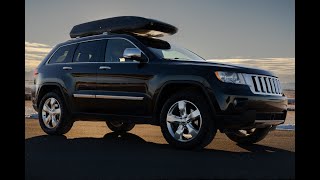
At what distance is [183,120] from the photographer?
25.3 ft

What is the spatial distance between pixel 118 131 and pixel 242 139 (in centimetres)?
313

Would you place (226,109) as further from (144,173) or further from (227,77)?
(144,173)

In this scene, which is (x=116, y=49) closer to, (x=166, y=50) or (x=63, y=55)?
(x=166, y=50)

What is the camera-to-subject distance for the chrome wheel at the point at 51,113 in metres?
10.1

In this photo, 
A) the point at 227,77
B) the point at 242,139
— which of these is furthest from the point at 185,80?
the point at 242,139

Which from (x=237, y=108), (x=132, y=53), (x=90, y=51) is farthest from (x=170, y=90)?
(x=90, y=51)

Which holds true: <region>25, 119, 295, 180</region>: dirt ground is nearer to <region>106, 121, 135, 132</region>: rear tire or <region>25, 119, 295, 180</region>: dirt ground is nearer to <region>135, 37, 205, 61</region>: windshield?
<region>106, 121, 135, 132</region>: rear tire

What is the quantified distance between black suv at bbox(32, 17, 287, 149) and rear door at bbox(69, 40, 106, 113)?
0.02 metres

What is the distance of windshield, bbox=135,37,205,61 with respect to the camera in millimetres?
8576

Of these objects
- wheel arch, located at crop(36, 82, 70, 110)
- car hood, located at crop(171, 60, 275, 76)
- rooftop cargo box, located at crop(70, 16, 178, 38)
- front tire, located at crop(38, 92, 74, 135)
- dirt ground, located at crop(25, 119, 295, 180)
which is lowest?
dirt ground, located at crop(25, 119, 295, 180)

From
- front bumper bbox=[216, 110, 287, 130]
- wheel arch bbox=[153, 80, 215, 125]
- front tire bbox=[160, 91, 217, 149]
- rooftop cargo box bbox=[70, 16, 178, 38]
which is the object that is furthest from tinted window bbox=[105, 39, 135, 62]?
front bumper bbox=[216, 110, 287, 130]

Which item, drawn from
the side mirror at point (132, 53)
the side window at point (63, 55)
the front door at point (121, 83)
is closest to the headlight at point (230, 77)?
the front door at point (121, 83)

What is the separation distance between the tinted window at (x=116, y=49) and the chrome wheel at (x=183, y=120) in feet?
5.06
